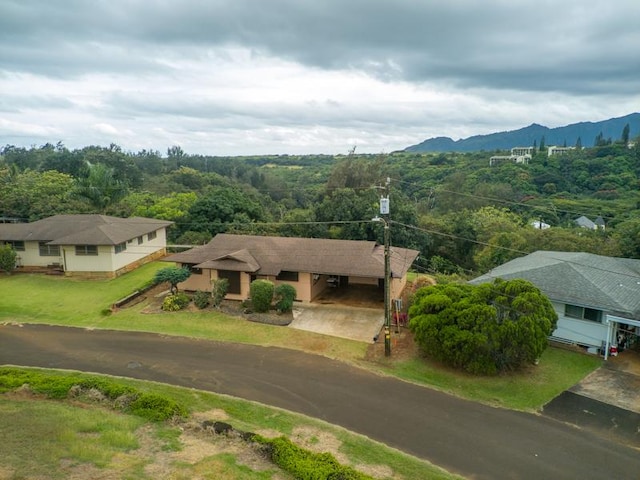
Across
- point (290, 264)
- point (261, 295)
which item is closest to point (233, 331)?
point (261, 295)

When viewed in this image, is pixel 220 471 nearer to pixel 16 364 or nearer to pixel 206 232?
pixel 16 364

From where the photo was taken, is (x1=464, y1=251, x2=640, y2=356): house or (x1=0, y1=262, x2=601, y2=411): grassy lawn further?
(x1=464, y1=251, x2=640, y2=356): house

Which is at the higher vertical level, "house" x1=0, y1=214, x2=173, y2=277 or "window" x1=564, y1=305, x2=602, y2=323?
"house" x1=0, y1=214, x2=173, y2=277

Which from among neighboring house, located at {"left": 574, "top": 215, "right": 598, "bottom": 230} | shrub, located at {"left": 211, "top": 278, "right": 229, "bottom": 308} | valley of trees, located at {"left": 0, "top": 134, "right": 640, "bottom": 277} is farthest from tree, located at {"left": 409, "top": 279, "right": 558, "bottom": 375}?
neighboring house, located at {"left": 574, "top": 215, "right": 598, "bottom": 230}

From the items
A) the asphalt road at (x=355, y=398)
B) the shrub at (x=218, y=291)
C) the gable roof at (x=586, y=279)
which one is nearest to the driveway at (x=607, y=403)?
the asphalt road at (x=355, y=398)

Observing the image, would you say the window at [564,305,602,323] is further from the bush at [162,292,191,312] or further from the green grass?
the bush at [162,292,191,312]

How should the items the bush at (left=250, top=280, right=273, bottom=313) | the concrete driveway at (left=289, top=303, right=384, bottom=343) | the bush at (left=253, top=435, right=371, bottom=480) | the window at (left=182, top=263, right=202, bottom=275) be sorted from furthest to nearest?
the window at (left=182, top=263, right=202, bottom=275), the bush at (left=250, top=280, right=273, bottom=313), the concrete driveway at (left=289, top=303, right=384, bottom=343), the bush at (left=253, top=435, right=371, bottom=480)
